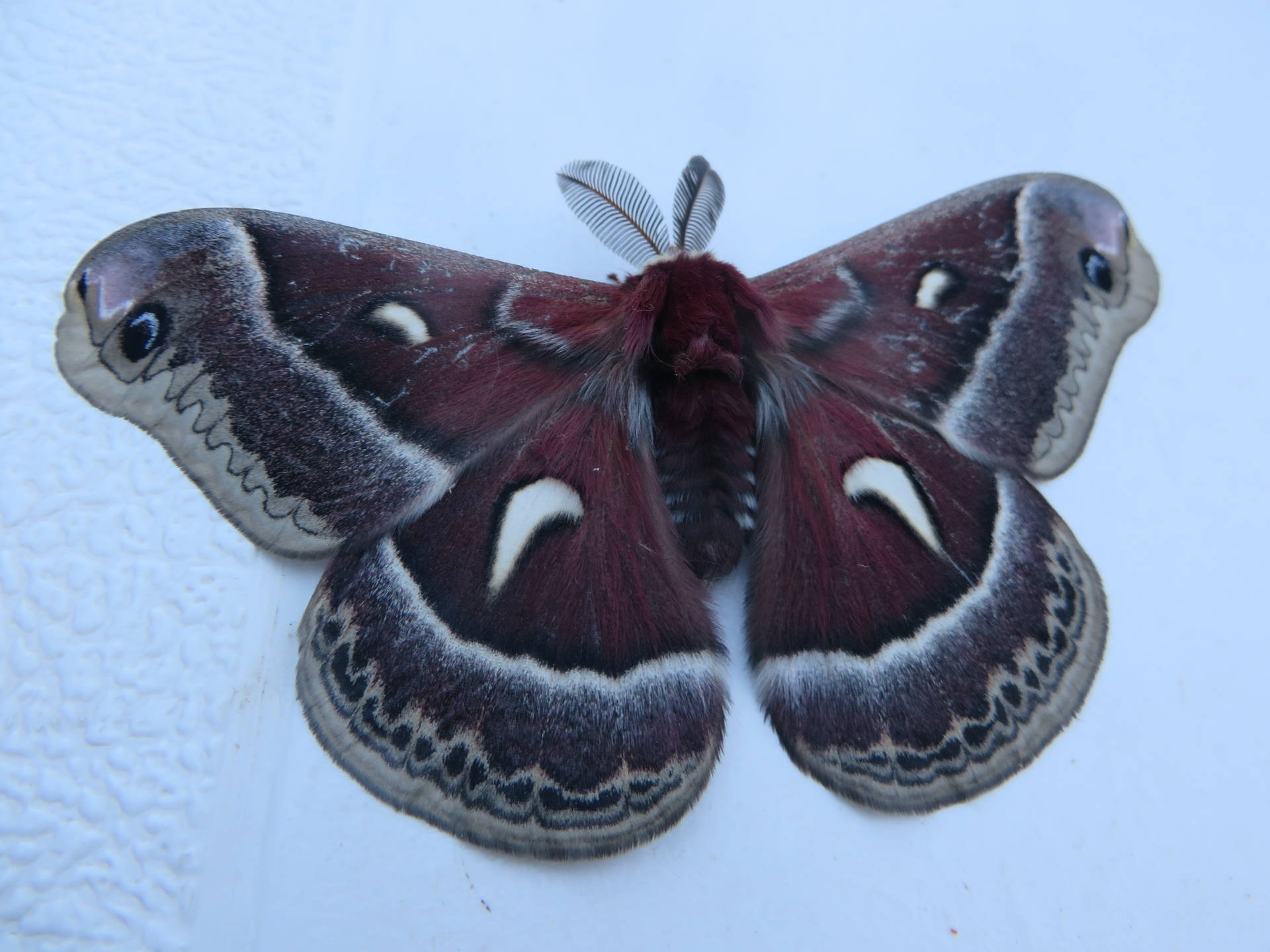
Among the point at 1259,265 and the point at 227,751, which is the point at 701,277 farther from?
the point at 1259,265

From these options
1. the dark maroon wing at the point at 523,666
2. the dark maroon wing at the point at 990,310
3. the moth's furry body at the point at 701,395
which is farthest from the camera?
the dark maroon wing at the point at 990,310

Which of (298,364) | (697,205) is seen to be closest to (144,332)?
(298,364)

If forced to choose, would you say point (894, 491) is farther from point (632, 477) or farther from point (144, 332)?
point (144, 332)

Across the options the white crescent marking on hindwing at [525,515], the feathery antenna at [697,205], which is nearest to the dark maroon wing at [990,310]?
the feathery antenna at [697,205]

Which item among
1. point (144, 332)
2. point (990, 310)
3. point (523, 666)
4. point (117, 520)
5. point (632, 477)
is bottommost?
point (117, 520)

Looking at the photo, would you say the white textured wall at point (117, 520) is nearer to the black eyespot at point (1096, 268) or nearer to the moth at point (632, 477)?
the moth at point (632, 477)

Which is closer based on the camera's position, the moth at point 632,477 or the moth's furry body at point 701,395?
the moth at point 632,477

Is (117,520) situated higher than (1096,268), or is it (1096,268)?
(1096,268)

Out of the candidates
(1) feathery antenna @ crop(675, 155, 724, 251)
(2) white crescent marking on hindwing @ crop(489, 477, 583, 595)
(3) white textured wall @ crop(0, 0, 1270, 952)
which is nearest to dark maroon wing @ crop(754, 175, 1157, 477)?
(1) feathery antenna @ crop(675, 155, 724, 251)

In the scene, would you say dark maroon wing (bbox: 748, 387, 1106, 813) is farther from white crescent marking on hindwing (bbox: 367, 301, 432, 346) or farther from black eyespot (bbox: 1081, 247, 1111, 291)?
white crescent marking on hindwing (bbox: 367, 301, 432, 346)
